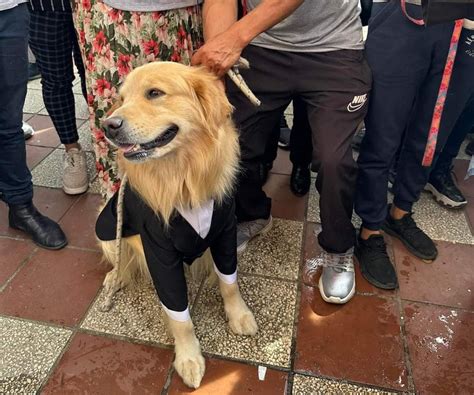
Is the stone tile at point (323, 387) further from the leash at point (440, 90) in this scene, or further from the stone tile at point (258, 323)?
the leash at point (440, 90)

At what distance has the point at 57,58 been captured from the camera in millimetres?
2699

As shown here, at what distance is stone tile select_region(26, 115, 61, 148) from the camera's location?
364cm

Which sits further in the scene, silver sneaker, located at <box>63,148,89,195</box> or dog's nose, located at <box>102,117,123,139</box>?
silver sneaker, located at <box>63,148,89,195</box>

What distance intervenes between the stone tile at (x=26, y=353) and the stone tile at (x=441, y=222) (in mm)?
2175

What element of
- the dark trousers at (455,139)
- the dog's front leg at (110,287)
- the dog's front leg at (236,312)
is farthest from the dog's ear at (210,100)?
the dark trousers at (455,139)

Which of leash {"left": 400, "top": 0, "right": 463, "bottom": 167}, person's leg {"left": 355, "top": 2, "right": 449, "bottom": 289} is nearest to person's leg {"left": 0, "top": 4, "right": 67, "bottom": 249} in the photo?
person's leg {"left": 355, "top": 2, "right": 449, "bottom": 289}

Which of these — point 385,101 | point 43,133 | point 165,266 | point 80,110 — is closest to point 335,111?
point 385,101

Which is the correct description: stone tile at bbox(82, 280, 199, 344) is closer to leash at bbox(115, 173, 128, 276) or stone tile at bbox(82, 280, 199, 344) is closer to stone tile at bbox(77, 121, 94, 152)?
leash at bbox(115, 173, 128, 276)

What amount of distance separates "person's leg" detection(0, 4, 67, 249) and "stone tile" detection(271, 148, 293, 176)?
1585mm

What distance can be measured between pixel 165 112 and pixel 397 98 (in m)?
1.12

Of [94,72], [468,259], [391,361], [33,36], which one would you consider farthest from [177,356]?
[33,36]

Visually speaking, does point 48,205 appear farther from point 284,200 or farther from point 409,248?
point 409,248

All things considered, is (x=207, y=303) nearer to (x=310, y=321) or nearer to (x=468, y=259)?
(x=310, y=321)

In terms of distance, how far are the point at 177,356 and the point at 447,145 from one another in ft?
7.21
